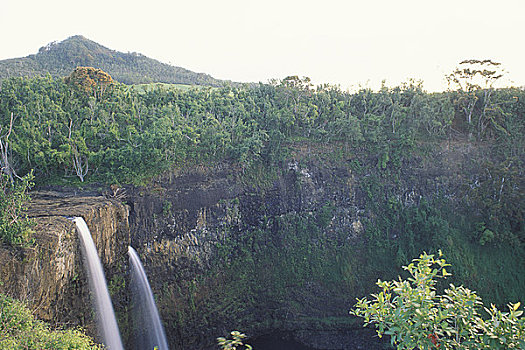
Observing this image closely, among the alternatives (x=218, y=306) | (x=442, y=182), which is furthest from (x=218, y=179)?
(x=442, y=182)

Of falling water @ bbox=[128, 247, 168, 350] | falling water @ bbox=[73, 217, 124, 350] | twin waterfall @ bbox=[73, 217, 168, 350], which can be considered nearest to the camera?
falling water @ bbox=[73, 217, 124, 350]

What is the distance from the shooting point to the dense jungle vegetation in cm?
1557

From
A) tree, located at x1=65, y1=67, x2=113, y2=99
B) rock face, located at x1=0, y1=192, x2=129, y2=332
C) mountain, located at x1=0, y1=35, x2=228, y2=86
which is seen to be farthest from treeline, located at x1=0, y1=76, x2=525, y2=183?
mountain, located at x1=0, y1=35, x2=228, y2=86

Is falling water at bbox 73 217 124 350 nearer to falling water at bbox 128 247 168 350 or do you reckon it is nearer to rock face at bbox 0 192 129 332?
rock face at bbox 0 192 129 332

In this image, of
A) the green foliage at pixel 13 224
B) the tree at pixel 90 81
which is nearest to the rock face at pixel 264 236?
the green foliage at pixel 13 224

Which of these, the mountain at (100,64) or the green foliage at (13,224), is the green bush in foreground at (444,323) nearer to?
the green foliage at (13,224)

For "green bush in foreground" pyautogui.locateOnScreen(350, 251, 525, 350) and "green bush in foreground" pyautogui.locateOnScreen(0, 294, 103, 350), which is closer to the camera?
"green bush in foreground" pyautogui.locateOnScreen(350, 251, 525, 350)

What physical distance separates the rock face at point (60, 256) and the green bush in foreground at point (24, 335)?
1.56 meters

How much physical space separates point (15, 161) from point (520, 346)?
→ 1751cm

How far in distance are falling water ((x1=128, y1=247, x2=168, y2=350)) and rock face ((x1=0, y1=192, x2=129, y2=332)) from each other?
1147 millimetres

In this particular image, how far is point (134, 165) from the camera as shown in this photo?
1563 cm

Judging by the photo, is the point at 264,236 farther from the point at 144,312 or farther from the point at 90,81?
the point at 90,81

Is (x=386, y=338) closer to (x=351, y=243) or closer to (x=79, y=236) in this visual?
(x=351, y=243)

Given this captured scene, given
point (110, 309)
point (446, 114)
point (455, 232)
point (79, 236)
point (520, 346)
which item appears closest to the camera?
point (520, 346)
